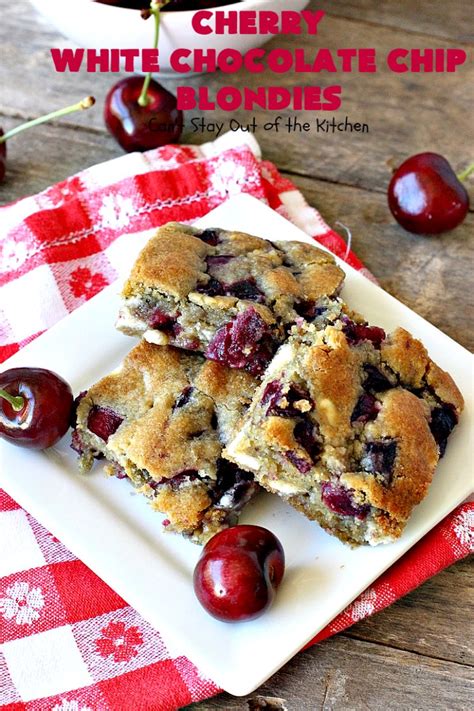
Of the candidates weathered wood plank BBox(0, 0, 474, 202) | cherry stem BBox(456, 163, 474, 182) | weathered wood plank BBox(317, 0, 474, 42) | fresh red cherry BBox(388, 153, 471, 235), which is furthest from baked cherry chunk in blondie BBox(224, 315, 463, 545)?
weathered wood plank BBox(317, 0, 474, 42)

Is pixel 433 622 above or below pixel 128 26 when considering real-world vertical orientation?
below

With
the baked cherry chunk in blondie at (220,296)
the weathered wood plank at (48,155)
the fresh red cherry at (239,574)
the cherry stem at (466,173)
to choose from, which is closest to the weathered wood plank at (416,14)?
the cherry stem at (466,173)

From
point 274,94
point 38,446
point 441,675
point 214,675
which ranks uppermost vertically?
point 274,94

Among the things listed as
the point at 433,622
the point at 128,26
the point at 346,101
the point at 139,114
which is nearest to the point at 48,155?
the point at 139,114

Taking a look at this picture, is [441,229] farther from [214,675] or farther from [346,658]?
[214,675]

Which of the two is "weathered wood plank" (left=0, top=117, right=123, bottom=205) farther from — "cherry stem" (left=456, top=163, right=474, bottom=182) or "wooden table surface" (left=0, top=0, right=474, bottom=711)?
"cherry stem" (left=456, top=163, right=474, bottom=182)

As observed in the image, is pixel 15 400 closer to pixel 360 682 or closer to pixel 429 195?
pixel 360 682

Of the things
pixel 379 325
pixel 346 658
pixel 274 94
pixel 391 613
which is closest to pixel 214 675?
pixel 346 658
